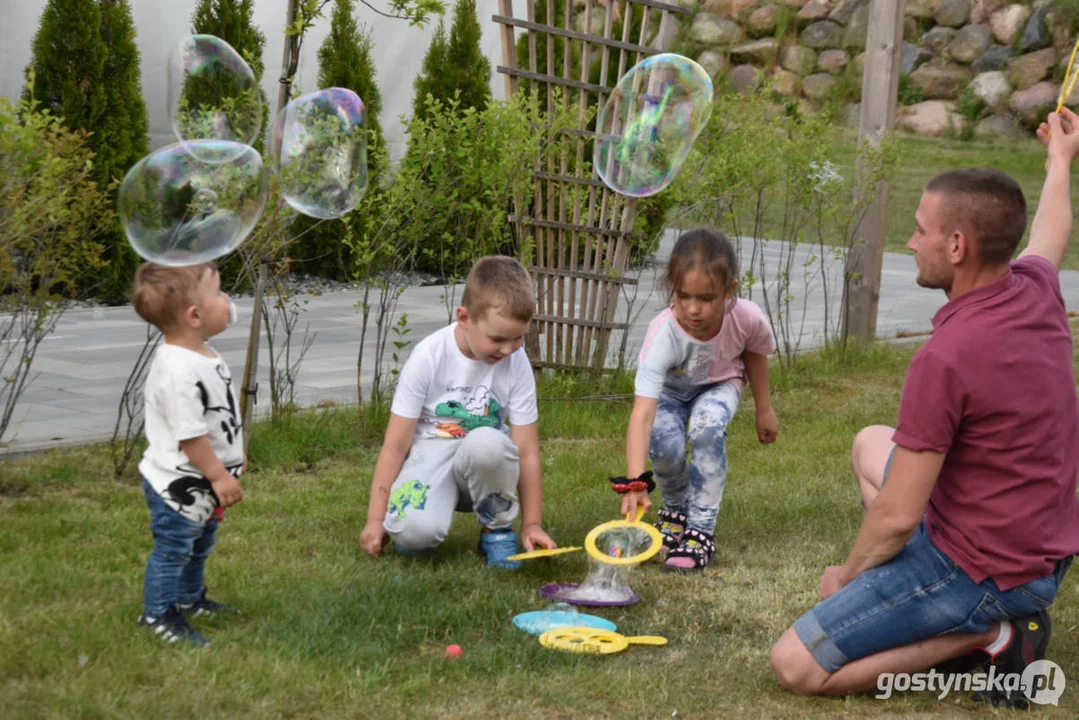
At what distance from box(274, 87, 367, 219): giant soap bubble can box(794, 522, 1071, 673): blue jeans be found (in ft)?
8.11

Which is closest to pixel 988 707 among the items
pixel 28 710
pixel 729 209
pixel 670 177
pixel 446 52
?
pixel 28 710

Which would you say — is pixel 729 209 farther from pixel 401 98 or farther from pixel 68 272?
pixel 401 98

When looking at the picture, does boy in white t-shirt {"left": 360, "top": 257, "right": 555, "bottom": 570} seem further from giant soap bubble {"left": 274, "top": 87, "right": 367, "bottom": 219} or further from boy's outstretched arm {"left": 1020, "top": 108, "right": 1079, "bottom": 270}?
boy's outstretched arm {"left": 1020, "top": 108, "right": 1079, "bottom": 270}

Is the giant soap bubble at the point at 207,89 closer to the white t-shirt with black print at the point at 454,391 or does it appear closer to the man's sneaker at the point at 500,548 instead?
the white t-shirt with black print at the point at 454,391

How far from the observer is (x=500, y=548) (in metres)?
4.12

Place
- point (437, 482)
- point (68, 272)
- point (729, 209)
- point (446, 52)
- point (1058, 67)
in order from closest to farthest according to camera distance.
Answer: point (437, 482) → point (68, 272) → point (729, 209) → point (446, 52) → point (1058, 67)

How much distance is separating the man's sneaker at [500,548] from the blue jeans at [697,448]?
0.63m

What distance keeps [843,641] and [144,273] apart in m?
2.06

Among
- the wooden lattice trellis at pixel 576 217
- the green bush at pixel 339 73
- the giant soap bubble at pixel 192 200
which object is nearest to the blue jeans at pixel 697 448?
the giant soap bubble at pixel 192 200

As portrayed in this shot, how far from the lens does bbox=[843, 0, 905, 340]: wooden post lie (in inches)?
336

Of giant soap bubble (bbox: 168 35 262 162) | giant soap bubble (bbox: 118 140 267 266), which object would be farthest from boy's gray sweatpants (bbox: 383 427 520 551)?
giant soap bubble (bbox: 168 35 262 162)

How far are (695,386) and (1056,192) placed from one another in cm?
139

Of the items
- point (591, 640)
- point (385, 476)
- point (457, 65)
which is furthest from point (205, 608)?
point (457, 65)

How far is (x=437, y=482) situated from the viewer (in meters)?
4.10
